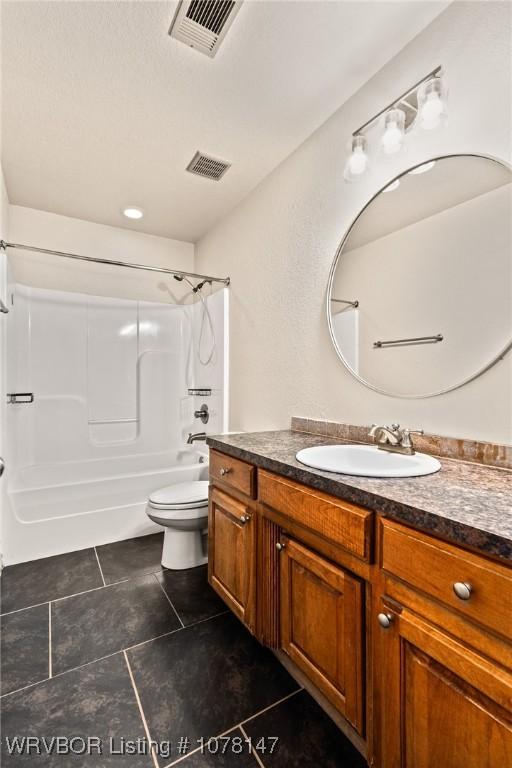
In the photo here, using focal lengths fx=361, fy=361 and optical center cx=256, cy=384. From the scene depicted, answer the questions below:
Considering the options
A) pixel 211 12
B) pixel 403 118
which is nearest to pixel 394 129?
pixel 403 118

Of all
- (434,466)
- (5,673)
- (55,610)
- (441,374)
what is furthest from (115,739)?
(441,374)

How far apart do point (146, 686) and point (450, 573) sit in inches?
47.6

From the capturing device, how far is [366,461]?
53.4 inches

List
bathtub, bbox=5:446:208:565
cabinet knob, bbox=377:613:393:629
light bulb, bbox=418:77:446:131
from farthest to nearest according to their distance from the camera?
bathtub, bbox=5:446:208:565 → light bulb, bbox=418:77:446:131 → cabinet knob, bbox=377:613:393:629

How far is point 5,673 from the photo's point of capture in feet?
4.46

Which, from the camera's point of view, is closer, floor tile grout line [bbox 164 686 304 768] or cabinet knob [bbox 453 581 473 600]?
cabinet knob [bbox 453 581 473 600]

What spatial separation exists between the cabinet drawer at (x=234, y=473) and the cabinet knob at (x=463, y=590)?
2.60 ft

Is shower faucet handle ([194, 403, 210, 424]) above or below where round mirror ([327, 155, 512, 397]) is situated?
below

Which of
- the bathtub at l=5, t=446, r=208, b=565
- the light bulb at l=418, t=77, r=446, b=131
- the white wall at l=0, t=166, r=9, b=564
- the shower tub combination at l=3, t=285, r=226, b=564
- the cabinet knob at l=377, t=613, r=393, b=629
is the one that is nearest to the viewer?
the cabinet knob at l=377, t=613, r=393, b=629

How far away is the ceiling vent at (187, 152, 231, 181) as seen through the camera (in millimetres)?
2074

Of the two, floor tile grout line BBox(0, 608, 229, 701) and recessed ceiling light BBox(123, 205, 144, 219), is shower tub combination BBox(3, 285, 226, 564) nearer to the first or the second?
recessed ceiling light BBox(123, 205, 144, 219)

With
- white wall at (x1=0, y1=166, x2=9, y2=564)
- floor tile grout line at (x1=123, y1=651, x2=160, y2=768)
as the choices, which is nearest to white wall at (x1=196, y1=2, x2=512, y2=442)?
floor tile grout line at (x1=123, y1=651, x2=160, y2=768)

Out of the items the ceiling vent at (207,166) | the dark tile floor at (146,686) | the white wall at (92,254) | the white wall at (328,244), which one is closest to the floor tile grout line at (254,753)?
the dark tile floor at (146,686)

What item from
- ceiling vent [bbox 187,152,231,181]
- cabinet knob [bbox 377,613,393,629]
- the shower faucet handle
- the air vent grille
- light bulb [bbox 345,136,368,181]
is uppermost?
the air vent grille
